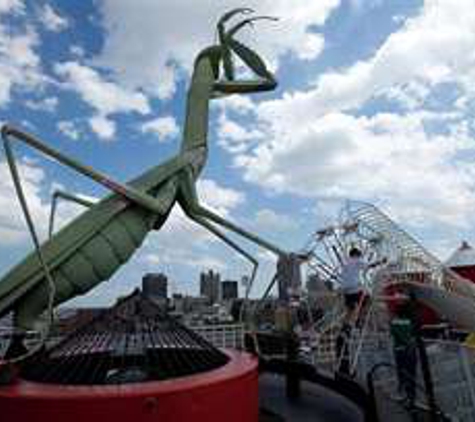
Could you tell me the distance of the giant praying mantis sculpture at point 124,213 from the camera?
3.81 metres

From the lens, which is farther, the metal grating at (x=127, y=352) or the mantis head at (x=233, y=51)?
the mantis head at (x=233, y=51)

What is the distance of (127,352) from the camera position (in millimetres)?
4199

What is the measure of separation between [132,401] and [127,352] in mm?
1225

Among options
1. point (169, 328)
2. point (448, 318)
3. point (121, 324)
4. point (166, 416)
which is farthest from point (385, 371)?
point (166, 416)

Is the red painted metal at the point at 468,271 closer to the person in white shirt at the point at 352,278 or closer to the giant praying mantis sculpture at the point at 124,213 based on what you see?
the person in white shirt at the point at 352,278

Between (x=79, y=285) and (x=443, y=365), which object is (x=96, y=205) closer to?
(x=79, y=285)

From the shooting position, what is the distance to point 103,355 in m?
4.56

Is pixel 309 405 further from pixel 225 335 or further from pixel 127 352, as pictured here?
pixel 127 352

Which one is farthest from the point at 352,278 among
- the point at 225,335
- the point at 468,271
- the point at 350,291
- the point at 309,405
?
the point at 468,271

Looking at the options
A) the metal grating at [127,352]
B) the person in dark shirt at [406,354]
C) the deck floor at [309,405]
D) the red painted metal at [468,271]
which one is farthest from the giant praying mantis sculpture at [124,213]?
the red painted metal at [468,271]

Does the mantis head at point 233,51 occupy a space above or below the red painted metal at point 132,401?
above

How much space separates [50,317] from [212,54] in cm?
372

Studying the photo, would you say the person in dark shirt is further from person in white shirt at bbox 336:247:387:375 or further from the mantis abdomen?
the mantis abdomen

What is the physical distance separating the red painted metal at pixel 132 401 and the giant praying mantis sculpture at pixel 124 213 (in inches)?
29.9
